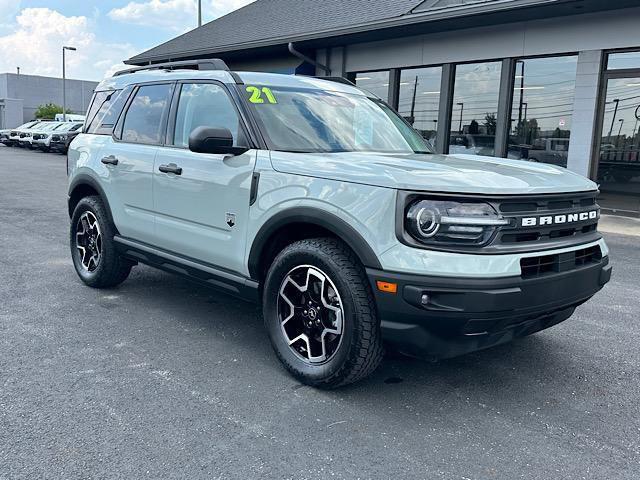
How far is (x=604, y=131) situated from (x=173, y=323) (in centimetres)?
976

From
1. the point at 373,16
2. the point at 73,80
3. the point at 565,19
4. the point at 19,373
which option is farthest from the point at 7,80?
the point at 19,373

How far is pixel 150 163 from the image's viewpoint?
Result: 4.56 meters

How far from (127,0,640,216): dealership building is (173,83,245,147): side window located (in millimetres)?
8214

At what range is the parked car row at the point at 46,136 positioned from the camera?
2831cm

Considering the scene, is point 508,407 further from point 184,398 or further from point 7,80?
point 7,80

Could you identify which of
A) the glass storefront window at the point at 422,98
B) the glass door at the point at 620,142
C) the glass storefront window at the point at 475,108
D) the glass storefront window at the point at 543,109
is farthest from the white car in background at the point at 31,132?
the glass door at the point at 620,142

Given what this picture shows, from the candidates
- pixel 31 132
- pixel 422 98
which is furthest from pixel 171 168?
pixel 31 132

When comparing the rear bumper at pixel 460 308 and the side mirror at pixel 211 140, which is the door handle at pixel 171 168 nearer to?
the side mirror at pixel 211 140

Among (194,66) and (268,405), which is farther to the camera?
(194,66)

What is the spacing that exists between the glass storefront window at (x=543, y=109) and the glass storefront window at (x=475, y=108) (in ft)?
1.64

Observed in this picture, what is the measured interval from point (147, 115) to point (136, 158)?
391 mm

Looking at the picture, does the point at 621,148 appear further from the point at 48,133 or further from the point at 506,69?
the point at 48,133

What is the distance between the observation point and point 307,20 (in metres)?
16.3

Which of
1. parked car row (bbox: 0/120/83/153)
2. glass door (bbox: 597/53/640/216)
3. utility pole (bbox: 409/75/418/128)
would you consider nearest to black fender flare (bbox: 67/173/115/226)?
glass door (bbox: 597/53/640/216)
